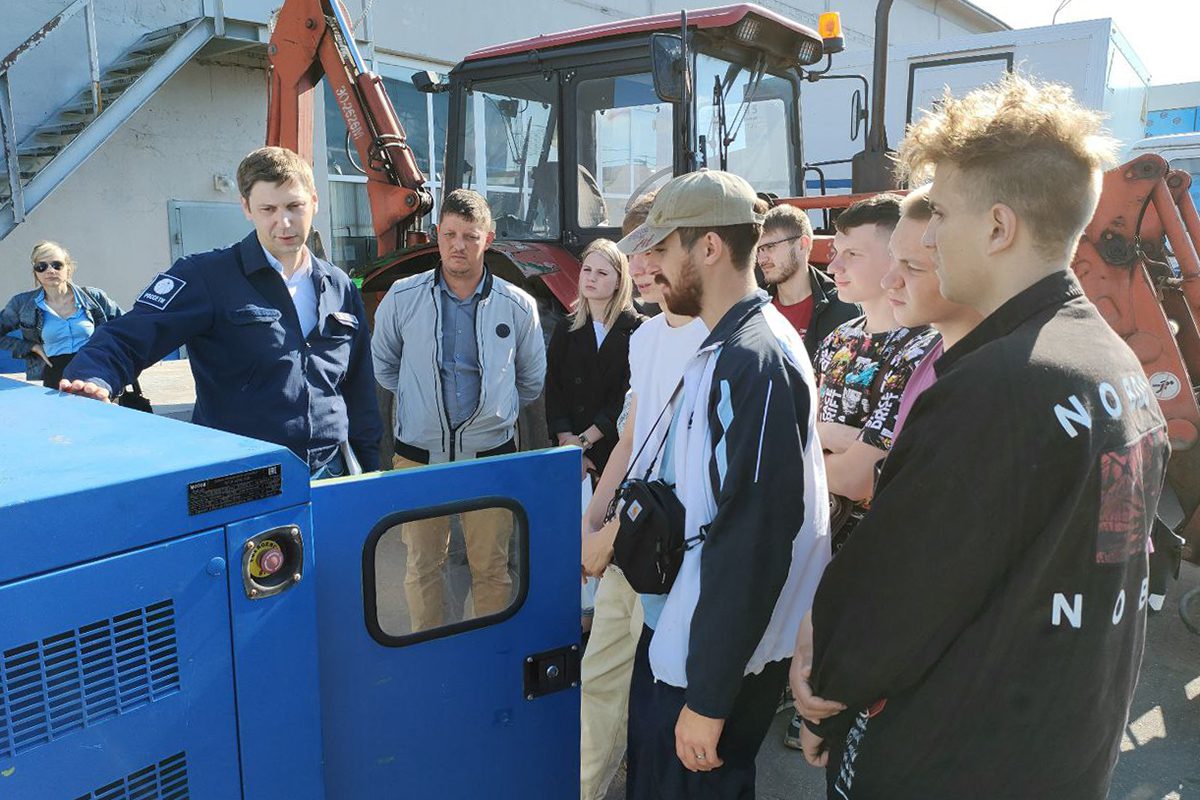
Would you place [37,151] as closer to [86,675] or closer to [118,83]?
[118,83]

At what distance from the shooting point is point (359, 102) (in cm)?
606

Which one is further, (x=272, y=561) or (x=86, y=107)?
(x=86, y=107)

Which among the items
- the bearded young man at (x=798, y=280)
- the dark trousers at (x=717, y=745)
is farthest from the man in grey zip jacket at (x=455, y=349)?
the dark trousers at (x=717, y=745)

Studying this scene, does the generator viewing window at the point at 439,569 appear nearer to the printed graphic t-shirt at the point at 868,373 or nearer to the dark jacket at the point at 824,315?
the printed graphic t-shirt at the point at 868,373

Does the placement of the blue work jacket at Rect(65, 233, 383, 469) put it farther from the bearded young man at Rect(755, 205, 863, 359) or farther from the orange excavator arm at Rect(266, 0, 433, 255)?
the orange excavator arm at Rect(266, 0, 433, 255)

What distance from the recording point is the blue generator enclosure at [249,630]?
3.91 feet

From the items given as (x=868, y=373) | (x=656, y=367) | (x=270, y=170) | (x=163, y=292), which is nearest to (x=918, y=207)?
(x=868, y=373)

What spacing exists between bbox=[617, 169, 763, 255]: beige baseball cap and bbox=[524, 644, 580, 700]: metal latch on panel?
891 millimetres

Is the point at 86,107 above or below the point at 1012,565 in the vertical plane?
above

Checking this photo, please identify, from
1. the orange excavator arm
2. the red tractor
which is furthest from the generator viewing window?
the orange excavator arm

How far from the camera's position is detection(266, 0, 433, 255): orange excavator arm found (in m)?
6.02

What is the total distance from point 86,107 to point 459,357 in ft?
26.6

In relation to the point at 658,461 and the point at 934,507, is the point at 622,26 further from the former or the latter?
the point at 934,507

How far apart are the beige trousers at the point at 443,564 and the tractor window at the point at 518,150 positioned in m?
3.00
